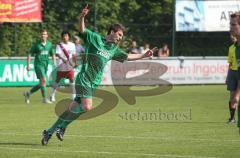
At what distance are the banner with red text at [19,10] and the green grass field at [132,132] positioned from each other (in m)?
9.96

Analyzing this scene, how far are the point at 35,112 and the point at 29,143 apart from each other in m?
6.79

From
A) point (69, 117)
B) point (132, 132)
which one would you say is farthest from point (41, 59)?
point (69, 117)

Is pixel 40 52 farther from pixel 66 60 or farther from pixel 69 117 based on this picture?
pixel 69 117

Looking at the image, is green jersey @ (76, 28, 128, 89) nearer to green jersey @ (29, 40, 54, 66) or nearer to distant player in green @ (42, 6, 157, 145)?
distant player in green @ (42, 6, 157, 145)

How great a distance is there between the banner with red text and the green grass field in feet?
32.7

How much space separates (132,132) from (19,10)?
19478mm

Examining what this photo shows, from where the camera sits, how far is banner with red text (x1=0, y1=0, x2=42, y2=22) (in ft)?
110

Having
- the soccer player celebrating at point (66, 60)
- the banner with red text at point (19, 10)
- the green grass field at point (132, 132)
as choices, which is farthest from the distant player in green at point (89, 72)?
the banner with red text at point (19, 10)

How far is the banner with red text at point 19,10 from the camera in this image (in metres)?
33.6

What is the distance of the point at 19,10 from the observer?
111 ft

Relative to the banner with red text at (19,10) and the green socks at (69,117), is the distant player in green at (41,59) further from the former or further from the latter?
the banner with red text at (19,10)

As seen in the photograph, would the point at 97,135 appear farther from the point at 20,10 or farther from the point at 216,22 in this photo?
the point at 216,22

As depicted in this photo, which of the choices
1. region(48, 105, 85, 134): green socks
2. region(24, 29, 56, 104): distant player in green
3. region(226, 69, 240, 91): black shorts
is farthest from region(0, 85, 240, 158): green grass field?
region(226, 69, 240, 91): black shorts

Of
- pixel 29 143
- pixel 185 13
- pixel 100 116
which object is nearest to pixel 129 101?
pixel 100 116
